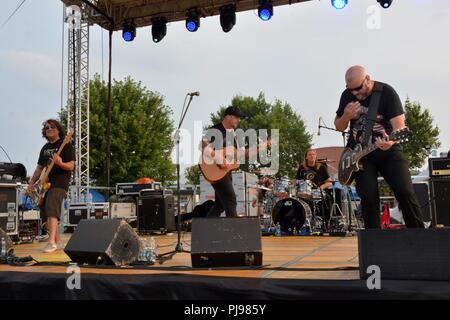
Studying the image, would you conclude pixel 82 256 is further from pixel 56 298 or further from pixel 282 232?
pixel 282 232

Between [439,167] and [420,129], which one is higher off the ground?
[420,129]

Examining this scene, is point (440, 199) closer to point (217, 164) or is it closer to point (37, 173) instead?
point (217, 164)

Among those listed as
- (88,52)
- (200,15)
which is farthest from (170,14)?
(88,52)

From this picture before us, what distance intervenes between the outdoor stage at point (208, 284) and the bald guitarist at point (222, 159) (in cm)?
153

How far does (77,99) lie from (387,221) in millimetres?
9195

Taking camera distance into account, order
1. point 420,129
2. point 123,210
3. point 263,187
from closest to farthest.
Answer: point 263,187, point 123,210, point 420,129

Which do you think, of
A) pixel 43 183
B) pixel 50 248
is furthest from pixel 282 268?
pixel 43 183

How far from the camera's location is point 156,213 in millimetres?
9594

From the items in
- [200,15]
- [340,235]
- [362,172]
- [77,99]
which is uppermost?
[200,15]

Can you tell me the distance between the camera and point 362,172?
363 centimetres

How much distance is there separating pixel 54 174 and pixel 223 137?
2.15 meters

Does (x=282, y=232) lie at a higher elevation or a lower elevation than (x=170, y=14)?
lower

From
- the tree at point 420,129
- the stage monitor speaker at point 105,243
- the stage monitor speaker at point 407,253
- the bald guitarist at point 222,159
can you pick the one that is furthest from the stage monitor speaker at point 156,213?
the tree at point 420,129
